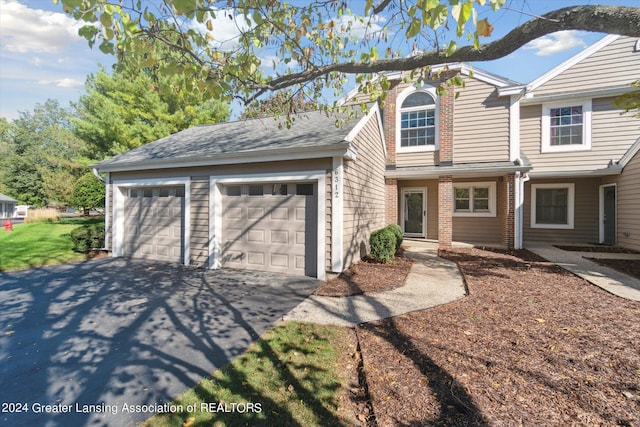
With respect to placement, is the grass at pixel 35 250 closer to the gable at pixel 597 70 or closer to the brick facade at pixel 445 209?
the brick facade at pixel 445 209

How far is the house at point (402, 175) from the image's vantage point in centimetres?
Result: 704

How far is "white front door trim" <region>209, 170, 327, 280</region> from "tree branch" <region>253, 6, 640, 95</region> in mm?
2921

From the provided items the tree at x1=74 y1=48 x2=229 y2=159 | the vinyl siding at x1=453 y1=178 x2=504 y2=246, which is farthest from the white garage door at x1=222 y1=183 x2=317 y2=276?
the tree at x1=74 y1=48 x2=229 y2=159

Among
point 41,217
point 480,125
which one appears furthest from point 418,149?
point 41,217

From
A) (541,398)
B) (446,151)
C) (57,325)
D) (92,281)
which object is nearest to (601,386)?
(541,398)

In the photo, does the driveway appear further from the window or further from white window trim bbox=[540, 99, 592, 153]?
white window trim bbox=[540, 99, 592, 153]

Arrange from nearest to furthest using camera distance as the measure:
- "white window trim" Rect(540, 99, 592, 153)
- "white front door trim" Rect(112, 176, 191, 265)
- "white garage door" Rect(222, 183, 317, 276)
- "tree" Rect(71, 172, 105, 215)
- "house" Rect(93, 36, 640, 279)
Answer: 1. "white garage door" Rect(222, 183, 317, 276)
2. "house" Rect(93, 36, 640, 279)
3. "white front door trim" Rect(112, 176, 191, 265)
4. "white window trim" Rect(540, 99, 592, 153)
5. "tree" Rect(71, 172, 105, 215)

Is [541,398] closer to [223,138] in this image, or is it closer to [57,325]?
[57,325]

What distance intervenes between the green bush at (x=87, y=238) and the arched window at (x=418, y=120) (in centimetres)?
1183

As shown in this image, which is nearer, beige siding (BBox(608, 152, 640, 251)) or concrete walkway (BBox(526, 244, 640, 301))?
concrete walkway (BBox(526, 244, 640, 301))

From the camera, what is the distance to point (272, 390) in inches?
107

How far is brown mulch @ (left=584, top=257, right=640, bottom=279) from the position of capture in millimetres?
6934

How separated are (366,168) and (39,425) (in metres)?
8.06

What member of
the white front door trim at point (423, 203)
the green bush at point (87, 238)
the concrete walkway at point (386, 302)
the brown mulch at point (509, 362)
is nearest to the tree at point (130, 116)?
the green bush at point (87, 238)
